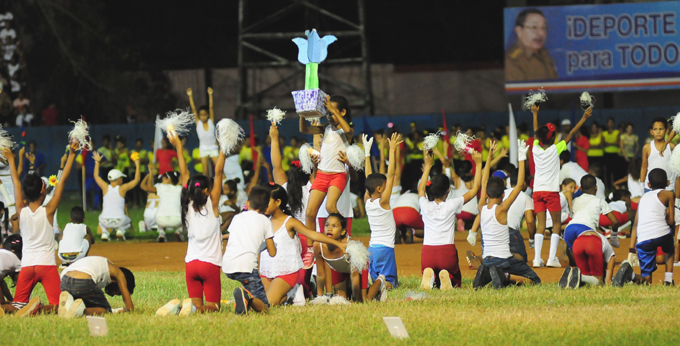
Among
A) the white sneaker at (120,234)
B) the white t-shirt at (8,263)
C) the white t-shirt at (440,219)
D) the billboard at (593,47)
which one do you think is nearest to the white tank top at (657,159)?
the white t-shirt at (440,219)

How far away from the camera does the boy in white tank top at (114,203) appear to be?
1478cm

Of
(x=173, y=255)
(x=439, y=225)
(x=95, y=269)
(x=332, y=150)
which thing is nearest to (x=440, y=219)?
(x=439, y=225)

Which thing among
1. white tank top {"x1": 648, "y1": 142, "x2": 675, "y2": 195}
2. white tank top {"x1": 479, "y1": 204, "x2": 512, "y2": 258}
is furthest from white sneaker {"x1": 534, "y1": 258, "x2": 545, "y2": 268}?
white tank top {"x1": 648, "y1": 142, "x2": 675, "y2": 195}

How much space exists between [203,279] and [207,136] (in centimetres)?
1035

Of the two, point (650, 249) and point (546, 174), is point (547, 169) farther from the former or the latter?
point (650, 249)

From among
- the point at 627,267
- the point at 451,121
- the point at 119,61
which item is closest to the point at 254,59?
the point at 119,61

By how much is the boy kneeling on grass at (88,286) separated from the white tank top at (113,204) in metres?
7.24

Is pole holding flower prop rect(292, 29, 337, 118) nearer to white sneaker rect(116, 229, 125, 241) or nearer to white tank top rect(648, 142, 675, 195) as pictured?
white tank top rect(648, 142, 675, 195)

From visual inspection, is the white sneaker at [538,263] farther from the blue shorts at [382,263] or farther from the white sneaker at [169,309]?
the white sneaker at [169,309]

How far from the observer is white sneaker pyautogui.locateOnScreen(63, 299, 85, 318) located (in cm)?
742

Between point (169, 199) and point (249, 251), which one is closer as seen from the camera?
point (249, 251)

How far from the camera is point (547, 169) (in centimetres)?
1167

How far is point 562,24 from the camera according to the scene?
79.5 ft

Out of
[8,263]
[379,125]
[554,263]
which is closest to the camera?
[8,263]
